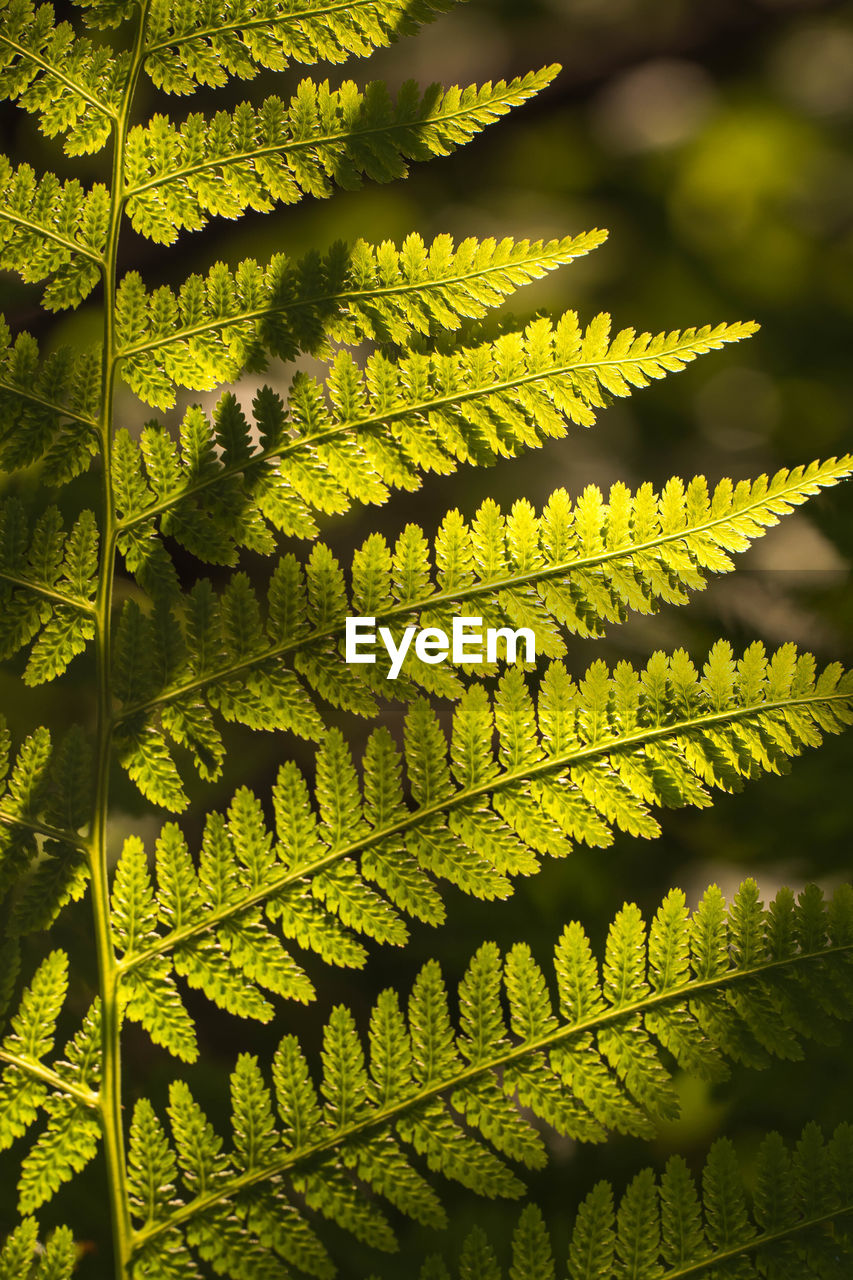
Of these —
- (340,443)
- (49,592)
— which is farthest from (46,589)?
(340,443)

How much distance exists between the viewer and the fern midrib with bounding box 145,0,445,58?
71 cm

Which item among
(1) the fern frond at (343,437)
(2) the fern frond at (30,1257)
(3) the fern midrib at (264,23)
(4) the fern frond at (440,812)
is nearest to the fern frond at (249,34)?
(3) the fern midrib at (264,23)

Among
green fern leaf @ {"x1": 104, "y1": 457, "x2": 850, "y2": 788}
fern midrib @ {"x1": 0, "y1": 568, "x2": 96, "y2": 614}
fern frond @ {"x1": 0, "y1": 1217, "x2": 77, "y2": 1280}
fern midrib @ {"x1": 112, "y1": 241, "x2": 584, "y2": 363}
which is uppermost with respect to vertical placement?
fern midrib @ {"x1": 112, "y1": 241, "x2": 584, "y2": 363}

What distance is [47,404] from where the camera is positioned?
0.68m

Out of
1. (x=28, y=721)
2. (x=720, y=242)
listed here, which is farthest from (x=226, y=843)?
(x=720, y=242)

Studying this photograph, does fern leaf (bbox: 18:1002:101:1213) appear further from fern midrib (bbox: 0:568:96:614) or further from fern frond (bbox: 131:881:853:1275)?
fern midrib (bbox: 0:568:96:614)

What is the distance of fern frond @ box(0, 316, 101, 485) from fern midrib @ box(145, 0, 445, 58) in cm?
27

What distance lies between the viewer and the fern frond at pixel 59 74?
71 cm

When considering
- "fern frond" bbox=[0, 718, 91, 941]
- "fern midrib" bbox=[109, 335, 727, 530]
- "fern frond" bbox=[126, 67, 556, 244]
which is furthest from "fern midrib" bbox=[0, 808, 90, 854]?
"fern frond" bbox=[126, 67, 556, 244]

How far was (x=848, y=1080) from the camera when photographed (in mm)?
972

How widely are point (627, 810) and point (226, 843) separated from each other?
0.27 m

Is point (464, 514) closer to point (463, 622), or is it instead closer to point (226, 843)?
point (463, 622)

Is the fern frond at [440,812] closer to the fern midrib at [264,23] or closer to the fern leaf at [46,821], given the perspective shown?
the fern leaf at [46,821]

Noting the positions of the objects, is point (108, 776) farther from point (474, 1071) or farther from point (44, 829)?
point (474, 1071)
